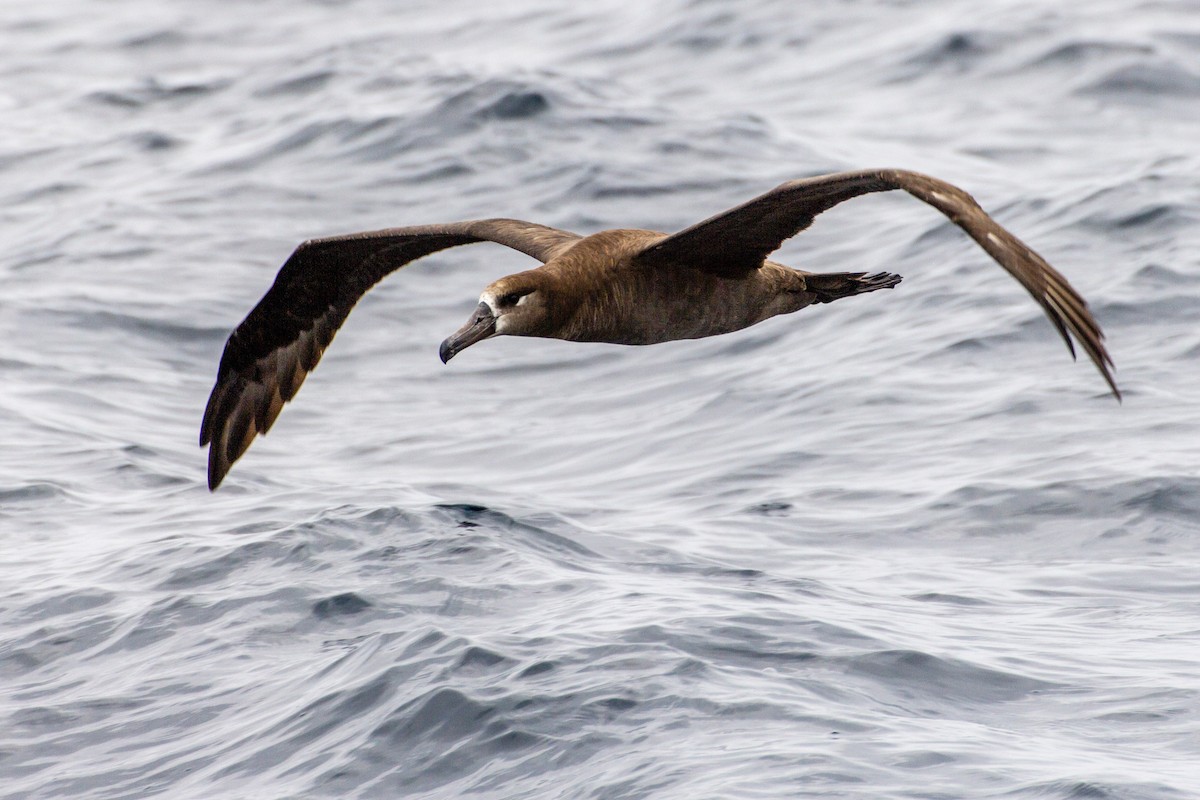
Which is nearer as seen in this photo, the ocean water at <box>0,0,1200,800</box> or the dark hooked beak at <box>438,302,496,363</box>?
the ocean water at <box>0,0,1200,800</box>

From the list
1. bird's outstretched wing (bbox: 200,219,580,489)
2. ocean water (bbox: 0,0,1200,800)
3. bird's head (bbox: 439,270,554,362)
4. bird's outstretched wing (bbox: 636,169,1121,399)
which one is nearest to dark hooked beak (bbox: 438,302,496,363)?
bird's head (bbox: 439,270,554,362)

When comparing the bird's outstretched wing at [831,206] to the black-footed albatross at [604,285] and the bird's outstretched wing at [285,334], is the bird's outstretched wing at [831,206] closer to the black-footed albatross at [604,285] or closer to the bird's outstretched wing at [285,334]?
the black-footed albatross at [604,285]

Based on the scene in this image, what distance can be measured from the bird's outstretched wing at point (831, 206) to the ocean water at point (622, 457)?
1.98m

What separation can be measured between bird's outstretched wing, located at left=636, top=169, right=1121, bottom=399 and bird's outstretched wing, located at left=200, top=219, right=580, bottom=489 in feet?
5.29

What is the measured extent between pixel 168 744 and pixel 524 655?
1.88 m

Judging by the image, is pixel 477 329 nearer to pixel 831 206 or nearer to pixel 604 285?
pixel 604 285

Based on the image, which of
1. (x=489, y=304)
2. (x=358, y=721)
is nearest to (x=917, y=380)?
(x=489, y=304)

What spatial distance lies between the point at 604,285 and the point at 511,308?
0.65 meters

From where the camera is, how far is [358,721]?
859 cm

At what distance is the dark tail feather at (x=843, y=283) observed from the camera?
34.3 feet

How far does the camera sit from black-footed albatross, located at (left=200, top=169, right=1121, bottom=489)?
25.2ft

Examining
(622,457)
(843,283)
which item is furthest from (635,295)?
(622,457)

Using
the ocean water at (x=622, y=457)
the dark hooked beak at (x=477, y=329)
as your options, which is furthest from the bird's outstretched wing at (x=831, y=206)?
the ocean water at (x=622, y=457)

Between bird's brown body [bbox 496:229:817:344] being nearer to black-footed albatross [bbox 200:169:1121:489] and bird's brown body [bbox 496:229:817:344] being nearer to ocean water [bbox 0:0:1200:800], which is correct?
black-footed albatross [bbox 200:169:1121:489]
